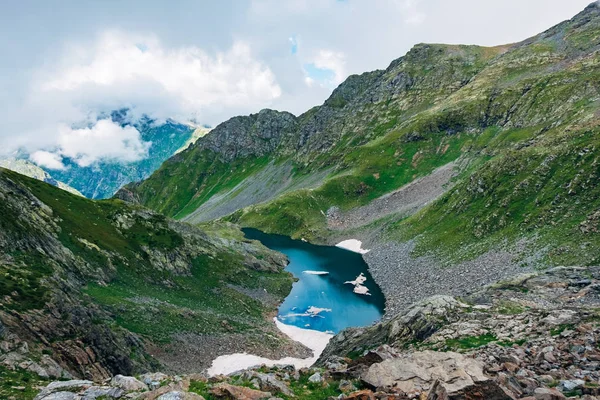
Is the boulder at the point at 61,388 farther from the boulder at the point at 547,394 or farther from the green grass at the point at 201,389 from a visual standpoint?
the boulder at the point at 547,394

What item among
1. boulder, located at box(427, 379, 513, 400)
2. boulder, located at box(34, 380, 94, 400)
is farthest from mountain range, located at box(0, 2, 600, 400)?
boulder, located at box(34, 380, 94, 400)

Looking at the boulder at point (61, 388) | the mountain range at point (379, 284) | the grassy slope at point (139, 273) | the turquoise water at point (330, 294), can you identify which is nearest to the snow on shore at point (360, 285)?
the turquoise water at point (330, 294)

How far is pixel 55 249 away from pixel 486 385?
60452 millimetres

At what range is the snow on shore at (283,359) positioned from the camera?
53.1 meters

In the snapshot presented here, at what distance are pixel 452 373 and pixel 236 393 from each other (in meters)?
11.0

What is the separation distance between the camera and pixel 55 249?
188 feet

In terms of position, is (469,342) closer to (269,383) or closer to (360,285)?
(269,383)

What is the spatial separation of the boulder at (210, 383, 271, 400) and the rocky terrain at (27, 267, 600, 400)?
0.05 meters

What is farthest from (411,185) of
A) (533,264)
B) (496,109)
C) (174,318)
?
(174,318)

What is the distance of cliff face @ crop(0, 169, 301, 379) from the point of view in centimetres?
3406

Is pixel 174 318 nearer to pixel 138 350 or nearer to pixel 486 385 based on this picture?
pixel 138 350

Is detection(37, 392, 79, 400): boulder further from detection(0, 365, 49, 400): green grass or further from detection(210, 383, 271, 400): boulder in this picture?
detection(210, 383, 271, 400): boulder

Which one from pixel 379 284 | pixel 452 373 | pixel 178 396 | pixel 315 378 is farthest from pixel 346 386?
pixel 379 284

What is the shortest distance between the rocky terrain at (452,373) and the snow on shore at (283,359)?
18.0 m
